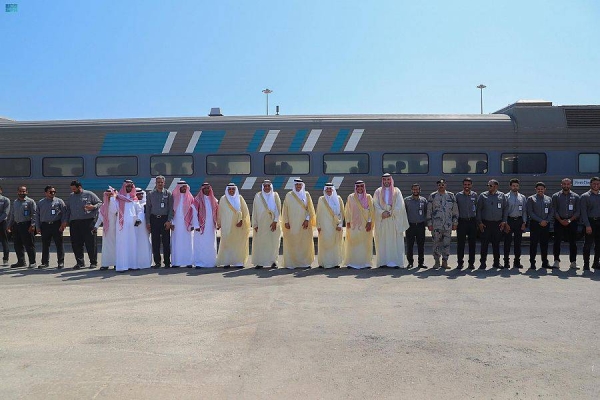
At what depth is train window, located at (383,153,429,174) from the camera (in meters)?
14.2

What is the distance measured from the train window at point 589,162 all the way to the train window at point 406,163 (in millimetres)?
4074

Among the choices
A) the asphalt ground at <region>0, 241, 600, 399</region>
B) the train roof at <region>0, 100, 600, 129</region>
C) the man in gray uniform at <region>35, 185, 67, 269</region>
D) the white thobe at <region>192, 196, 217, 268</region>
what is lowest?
the asphalt ground at <region>0, 241, 600, 399</region>

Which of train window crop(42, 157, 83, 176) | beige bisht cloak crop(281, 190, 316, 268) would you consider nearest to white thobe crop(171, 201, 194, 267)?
beige bisht cloak crop(281, 190, 316, 268)

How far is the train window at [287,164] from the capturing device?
1438 cm

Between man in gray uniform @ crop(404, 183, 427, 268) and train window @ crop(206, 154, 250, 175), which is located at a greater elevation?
train window @ crop(206, 154, 250, 175)

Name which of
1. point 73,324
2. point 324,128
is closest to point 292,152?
point 324,128

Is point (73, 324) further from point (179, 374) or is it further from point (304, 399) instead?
point (304, 399)

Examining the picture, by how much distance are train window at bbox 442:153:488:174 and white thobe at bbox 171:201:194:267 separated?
709cm

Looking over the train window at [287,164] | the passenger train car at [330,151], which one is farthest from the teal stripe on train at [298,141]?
the train window at [287,164]

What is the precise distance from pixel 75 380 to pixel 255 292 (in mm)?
3721

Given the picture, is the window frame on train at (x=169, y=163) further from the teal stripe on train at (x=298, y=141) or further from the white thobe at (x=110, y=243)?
the white thobe at (x=110, y=243)

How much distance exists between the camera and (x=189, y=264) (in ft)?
35.1

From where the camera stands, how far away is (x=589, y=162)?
1421 cm

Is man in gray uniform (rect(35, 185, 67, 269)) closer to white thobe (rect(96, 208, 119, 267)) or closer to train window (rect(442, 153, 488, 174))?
white thobe (rect(96, 208, 119, 267))
